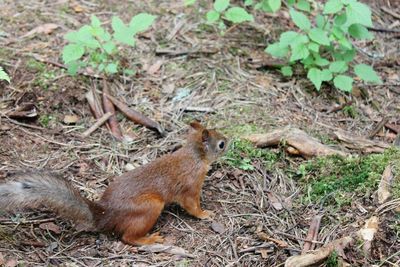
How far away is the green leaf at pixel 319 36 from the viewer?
4940mm

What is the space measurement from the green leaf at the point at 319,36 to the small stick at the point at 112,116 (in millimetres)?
1736

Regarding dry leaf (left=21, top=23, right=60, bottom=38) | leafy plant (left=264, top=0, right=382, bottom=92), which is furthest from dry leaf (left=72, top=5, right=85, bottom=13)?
leafy plant (left=264, top=0, right=382, bottom=92)

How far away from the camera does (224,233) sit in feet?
12.3

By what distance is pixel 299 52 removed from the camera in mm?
4984

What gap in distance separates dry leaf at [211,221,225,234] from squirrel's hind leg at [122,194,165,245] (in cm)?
35

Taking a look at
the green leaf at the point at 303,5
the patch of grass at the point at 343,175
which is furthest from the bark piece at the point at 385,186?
the green leaf at the point at 303,5

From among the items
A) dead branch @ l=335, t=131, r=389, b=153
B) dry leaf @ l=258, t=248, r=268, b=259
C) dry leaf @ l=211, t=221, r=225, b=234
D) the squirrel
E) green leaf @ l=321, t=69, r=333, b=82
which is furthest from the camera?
green leaf @ l=321, t=69, r=333, b=82

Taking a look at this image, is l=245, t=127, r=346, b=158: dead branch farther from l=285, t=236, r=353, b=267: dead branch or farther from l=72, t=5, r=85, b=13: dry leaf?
l=72, t=5, r=85, b=13: dry leaf

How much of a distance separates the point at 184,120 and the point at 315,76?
1188 mm

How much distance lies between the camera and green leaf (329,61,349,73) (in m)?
5.11

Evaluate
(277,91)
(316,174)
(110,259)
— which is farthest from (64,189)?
(277,91)

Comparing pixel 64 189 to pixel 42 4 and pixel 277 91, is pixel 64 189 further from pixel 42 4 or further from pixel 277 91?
pixel 42 4

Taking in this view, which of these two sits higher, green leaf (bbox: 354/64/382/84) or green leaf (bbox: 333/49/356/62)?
green leaf (bbox: 333/49/356/62)

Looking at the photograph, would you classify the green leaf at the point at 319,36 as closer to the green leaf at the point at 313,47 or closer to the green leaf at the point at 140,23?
the green leaf at the point at 313,47
